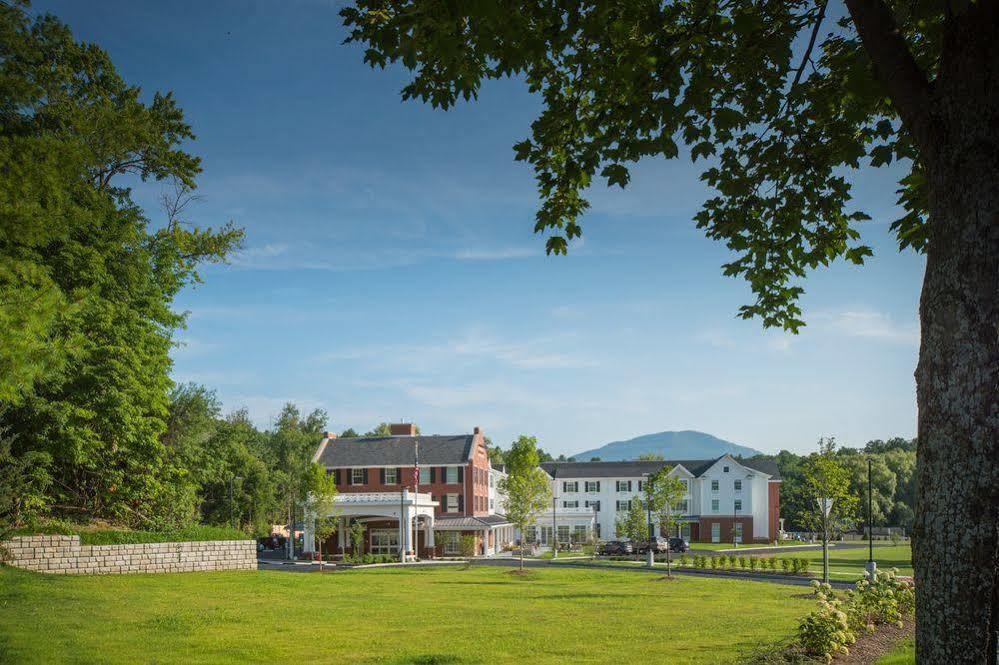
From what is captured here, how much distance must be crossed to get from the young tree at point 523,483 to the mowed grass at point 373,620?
576 inches

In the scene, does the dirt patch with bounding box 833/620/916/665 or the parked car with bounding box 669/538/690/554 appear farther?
the parked car with bounding box 669/538/690/554

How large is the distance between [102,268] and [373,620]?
66.0 ft

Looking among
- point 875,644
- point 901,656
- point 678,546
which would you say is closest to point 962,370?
point 901,656

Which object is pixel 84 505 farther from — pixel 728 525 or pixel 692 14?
pixel 728 525

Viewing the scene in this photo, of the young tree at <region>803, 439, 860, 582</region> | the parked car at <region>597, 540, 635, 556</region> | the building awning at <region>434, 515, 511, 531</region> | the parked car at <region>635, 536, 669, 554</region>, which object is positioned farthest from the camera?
the building awning at <region>434, 515, 511, 531</region>

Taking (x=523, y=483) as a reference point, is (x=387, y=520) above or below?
below

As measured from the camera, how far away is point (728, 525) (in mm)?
85750

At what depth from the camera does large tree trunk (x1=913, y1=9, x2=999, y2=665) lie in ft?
15.5

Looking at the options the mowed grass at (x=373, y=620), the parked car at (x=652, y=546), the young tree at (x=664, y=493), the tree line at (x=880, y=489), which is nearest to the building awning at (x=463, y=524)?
the parked car at (x=652, y=546)

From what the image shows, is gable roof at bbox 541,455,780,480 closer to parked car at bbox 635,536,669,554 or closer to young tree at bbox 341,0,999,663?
parked car at bbox 635,536,669,554

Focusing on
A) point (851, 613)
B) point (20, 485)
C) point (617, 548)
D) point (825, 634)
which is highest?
point (20, 485)

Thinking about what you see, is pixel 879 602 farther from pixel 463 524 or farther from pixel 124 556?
pixel 463 524

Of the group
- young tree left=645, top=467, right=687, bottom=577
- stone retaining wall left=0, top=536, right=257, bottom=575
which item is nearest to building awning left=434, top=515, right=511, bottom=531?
young tree left=645, top=467, right=687, bottom=577

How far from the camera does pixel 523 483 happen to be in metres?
47.1
